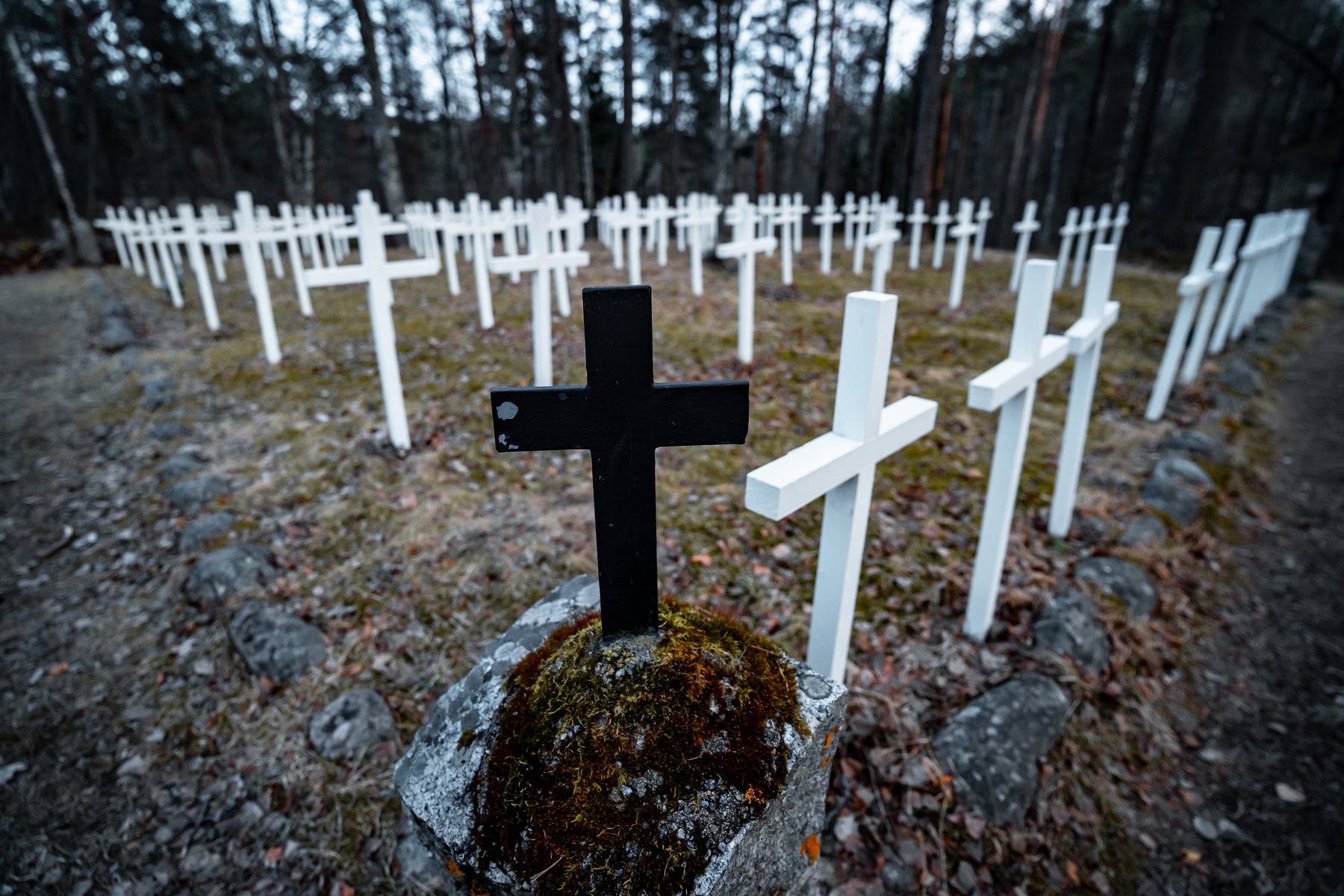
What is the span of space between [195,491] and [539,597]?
2.61m

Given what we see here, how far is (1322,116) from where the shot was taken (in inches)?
851

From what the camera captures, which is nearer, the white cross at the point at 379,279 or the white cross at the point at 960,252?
the white cross at the point at 379,279

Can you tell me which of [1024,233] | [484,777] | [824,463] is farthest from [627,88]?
[484,777]

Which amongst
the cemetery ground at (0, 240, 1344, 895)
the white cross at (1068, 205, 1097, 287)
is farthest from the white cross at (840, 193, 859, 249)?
the cemetery ground at (0, 240, 1344, 895)

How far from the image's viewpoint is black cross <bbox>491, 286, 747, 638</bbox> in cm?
127

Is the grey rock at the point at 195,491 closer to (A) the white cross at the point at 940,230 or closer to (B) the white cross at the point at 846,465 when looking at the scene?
(B) the white cross at the point at 846,465

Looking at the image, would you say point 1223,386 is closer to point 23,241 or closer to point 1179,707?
point 1179,707

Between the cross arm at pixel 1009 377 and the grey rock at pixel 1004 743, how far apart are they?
1199mm

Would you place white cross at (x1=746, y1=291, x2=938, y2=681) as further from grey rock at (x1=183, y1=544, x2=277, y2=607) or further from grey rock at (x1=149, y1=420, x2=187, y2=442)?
grey rock at (x1=149, y1=420, x2=187, y2=442)

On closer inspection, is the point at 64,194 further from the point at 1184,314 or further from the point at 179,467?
the point at 1184,314

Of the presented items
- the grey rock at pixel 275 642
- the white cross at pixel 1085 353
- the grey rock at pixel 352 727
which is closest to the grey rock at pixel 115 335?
the grey rock at pixel 275 642

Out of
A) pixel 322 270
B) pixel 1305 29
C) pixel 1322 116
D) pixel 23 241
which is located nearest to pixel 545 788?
pixel 322 270

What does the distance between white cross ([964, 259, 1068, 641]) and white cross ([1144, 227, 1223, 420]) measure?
3116 mm

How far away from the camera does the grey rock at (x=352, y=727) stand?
248 centimetres
